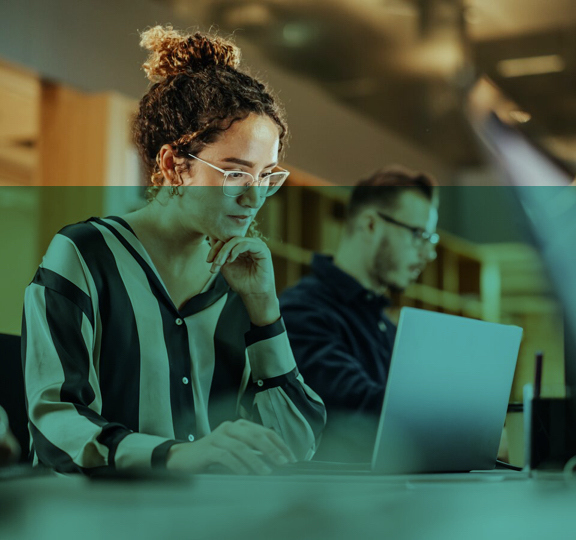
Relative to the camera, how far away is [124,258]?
4.25 feet

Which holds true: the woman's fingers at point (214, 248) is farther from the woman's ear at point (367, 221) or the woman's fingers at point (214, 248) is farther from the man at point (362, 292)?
the woman's ear at point (367, 221)

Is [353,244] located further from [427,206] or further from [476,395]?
[476,395]

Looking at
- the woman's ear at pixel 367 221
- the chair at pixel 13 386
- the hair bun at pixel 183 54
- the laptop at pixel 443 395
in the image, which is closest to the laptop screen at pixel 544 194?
the laptop at pixel 443 395

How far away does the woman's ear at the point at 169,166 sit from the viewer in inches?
53.6

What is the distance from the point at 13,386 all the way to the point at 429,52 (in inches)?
148

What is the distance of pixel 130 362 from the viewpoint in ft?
4.18

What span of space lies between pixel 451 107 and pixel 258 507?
4921 mm

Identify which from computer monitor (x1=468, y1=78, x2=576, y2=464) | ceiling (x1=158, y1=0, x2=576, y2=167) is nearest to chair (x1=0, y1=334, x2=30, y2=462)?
computer monitor (x1=468, y1=78, x2=576, y2=464)

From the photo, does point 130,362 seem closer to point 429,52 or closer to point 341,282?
point 341,282

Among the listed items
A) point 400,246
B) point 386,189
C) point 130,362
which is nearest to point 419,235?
point 400,246

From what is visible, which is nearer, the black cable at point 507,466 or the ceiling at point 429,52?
the black cable at point 507,466

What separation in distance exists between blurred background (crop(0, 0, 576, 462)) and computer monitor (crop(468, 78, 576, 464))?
0.02m

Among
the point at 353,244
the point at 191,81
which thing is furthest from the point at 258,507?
the point at 353,244

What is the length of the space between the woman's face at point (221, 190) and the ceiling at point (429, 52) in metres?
2.18
